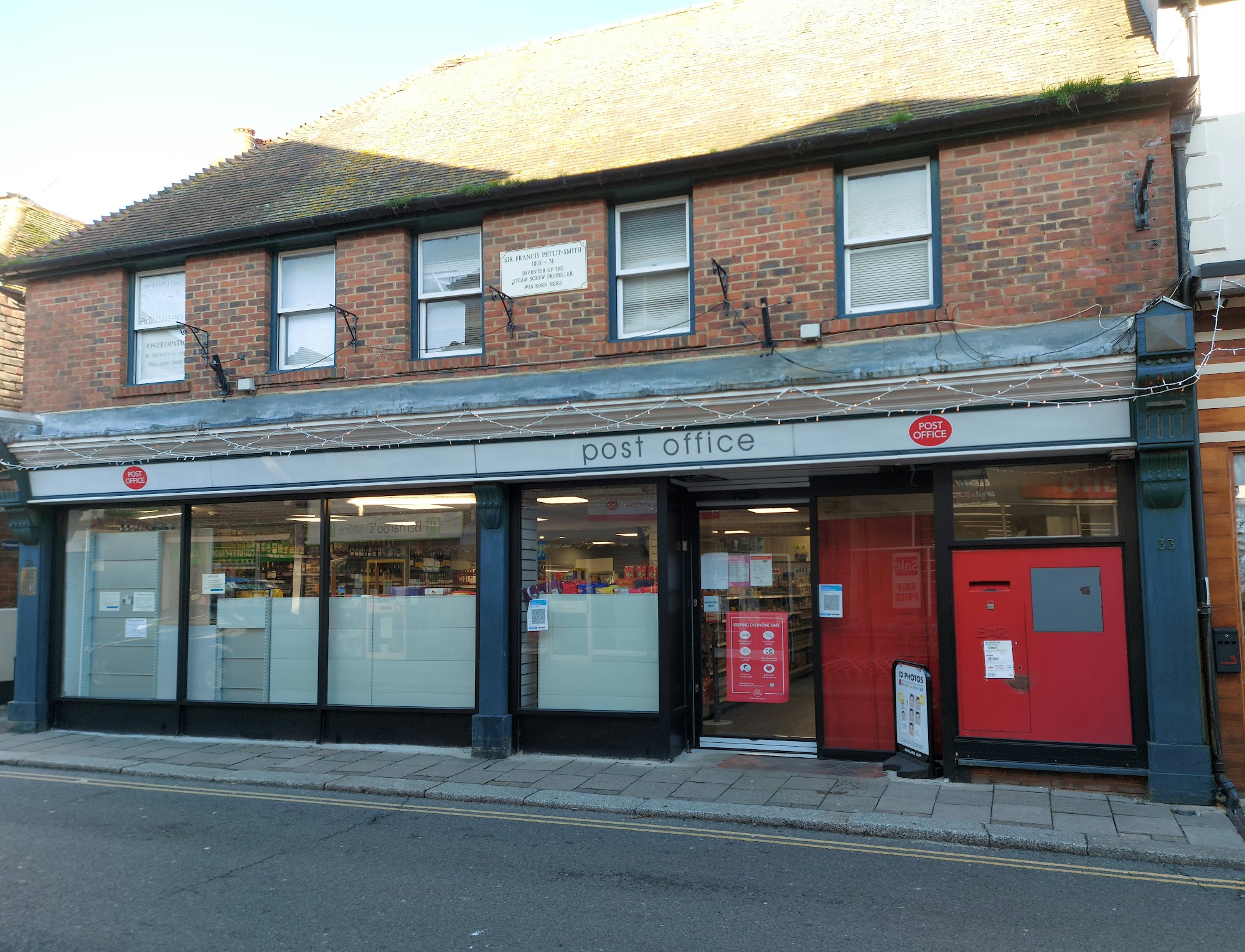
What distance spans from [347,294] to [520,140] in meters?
2.76

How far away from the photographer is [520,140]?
11.3m

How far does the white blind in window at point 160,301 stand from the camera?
11.9 meters

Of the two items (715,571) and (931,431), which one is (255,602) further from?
(931,431)

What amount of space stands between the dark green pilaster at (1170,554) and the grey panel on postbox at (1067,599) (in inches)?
14.9

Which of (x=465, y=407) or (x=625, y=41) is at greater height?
(x=625, y=41)

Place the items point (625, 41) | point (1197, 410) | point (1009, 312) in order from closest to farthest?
point (1197, 410) → point (1009, 312) → point (625, 41)

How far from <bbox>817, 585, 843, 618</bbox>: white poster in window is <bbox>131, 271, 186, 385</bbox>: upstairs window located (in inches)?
319

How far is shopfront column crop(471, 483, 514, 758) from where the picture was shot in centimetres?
980

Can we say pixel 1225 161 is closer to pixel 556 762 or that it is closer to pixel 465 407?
pixel 465 407

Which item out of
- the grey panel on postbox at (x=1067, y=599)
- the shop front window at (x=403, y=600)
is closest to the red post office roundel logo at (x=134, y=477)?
the shop front window at (x=403, y=600)

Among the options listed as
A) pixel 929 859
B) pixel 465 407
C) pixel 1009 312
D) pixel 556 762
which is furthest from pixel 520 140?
pixel 929 859

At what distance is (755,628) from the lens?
1000 centimetres

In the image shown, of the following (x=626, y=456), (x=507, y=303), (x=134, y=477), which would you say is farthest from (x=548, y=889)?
(x=134, y=477)

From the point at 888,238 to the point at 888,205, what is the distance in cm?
38
